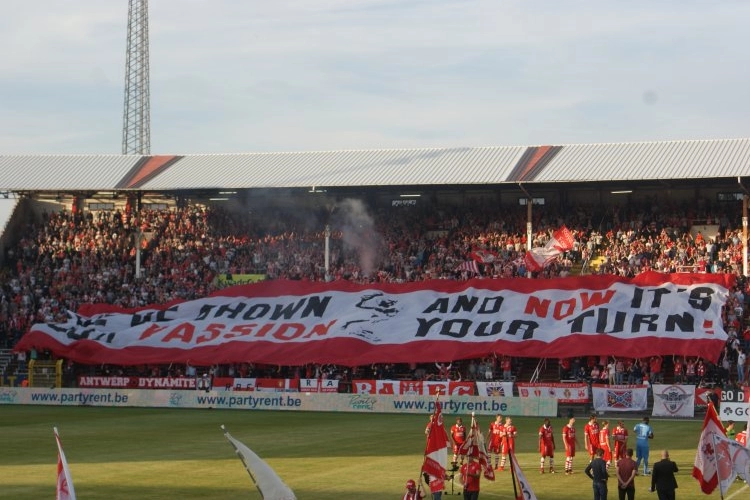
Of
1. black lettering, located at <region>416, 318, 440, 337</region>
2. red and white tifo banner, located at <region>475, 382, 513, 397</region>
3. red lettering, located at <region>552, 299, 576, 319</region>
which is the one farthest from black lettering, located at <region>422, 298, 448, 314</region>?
red and white tifo banner, located at <region>475, 382, 513, 397</region>

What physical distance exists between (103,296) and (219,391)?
17.2 m

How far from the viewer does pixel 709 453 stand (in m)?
22.1

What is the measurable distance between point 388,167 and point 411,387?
19702mm

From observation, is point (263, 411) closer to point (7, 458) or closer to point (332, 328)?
point (332, 328)

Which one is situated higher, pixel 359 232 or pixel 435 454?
pixel 359 232

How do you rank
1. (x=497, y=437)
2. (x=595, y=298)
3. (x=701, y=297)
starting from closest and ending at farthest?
(x=497, y=437)
(x=701, y=297)
(x=595, y=298)

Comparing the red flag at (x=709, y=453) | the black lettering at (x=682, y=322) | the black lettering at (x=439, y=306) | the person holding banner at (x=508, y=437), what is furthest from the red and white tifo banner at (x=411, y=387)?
the red flag at (x=709, y=453)

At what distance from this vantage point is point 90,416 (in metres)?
47.7

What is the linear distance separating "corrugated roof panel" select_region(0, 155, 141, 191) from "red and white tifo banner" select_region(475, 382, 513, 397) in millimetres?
30503

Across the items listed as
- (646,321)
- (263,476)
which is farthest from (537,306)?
(263,476)

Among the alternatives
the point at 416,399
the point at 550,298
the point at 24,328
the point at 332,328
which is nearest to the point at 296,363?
the point at 332,328

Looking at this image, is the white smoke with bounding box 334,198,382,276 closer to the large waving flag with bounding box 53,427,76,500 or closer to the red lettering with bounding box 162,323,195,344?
the red lettering with bounding box 162,323,195,344

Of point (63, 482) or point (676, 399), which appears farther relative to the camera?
point (676, 399)

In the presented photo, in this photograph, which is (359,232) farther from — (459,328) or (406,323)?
(459,328)
